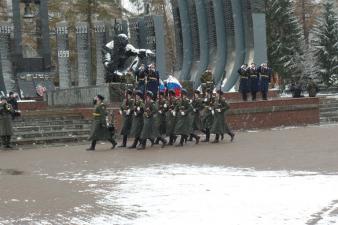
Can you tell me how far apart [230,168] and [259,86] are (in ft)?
44.7

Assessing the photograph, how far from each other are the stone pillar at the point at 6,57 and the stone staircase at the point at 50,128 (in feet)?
39.3

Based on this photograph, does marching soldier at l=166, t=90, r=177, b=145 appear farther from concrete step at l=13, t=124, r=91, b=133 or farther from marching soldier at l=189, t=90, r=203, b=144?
concrete step at l=13, t=124, r=91, b=133

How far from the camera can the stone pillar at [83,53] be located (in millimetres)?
36062

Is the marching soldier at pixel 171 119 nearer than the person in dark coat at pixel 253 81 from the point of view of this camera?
Yes

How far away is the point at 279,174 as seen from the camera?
10844mm

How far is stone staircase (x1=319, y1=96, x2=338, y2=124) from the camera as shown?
25984 millimetres

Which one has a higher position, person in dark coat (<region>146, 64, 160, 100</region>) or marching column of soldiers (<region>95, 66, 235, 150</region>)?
person in dark coat (<region>146, 64, 160, 100</region>)

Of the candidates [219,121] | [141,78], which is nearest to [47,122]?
[141,78]

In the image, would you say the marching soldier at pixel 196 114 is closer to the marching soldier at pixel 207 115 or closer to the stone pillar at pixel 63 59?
the marching soldier at pixel 207 115

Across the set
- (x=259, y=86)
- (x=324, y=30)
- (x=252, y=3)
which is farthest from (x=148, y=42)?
(x=324, y=30)

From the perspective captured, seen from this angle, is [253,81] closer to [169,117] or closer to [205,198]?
[169,117]

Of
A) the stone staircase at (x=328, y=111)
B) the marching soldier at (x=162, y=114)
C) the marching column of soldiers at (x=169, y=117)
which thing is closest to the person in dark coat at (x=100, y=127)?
the marching column of soldiers at (x=169, y=117)

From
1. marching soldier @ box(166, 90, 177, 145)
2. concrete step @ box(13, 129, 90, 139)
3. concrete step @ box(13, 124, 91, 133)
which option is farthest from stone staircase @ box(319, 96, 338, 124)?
concrete step @ box(13, 129, 90, 139)

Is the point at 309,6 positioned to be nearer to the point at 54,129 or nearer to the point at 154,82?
the point at 154,82
